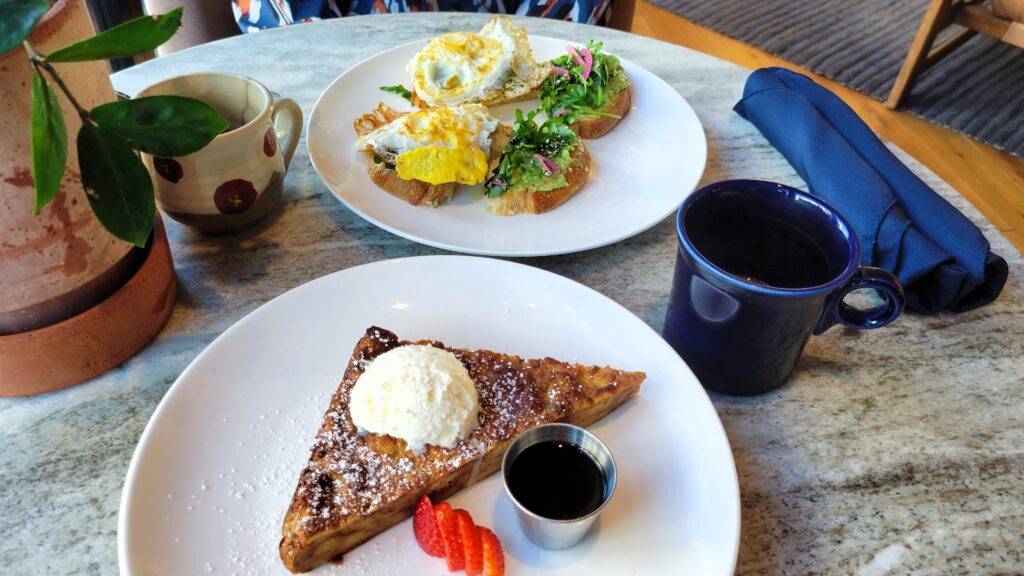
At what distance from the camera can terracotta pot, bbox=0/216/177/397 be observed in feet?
3.54

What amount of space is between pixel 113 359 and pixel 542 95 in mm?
1305

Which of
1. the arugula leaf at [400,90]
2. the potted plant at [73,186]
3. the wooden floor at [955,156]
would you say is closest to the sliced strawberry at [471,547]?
the potted plant at [73,186]

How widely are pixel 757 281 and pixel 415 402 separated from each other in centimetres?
57

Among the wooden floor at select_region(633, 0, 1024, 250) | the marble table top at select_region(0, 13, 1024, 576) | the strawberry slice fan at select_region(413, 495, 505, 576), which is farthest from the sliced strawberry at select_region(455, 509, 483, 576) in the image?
the wooden floor at select_region(633, 0, 1024, 250)

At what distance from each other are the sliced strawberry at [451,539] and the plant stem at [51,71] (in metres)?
0.71

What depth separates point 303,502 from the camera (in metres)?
0.99

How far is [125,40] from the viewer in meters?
0.88

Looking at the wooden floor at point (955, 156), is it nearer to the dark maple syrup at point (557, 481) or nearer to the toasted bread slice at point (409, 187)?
the toasted bread slice at point (409, 187)

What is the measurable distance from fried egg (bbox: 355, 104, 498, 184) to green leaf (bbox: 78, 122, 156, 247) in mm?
666

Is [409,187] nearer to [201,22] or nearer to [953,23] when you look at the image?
[201,22]

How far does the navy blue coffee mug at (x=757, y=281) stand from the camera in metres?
1.07

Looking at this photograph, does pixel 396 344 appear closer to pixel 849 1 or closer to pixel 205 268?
pixel 205 268

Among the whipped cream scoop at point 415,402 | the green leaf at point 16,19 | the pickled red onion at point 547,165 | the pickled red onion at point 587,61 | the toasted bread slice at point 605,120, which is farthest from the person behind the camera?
the pickled red onion at point 587,61

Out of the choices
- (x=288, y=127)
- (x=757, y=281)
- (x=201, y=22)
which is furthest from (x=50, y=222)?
(x=201, y=22)
